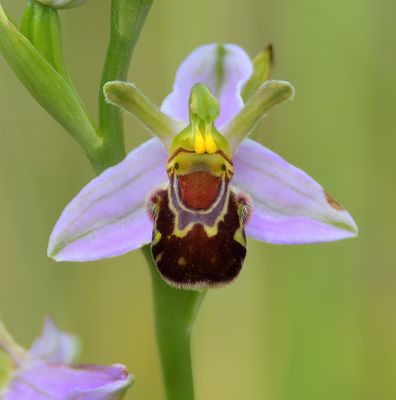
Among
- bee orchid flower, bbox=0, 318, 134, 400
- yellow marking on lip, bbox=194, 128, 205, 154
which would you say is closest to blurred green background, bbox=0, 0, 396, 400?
bee orchid flower, bbox=0, 318, 134, 400

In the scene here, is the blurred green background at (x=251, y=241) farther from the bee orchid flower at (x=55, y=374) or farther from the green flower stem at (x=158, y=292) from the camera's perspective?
the green flower stem at (x=158, y=292)

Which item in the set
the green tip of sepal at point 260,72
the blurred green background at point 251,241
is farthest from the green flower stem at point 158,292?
the blurred green background at point 251,241

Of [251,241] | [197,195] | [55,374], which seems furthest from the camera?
[251,241]

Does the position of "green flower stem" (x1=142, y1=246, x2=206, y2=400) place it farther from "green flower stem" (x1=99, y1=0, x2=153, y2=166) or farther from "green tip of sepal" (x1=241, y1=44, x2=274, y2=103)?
"green tip of sepal" (x1=241, y1=44, x2=274, y2=103)

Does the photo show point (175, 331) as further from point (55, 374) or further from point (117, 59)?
point (117, 59)

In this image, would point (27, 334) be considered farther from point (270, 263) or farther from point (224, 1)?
point (224, 1)

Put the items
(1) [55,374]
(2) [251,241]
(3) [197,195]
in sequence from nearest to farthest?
1. (3) [197,195]
2. (1) [55,374]
3. (2) [251,241]

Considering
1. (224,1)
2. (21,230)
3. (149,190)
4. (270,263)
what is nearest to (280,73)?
(224,1)

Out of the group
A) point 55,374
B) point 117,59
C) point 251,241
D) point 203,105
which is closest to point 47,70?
point 117,59
